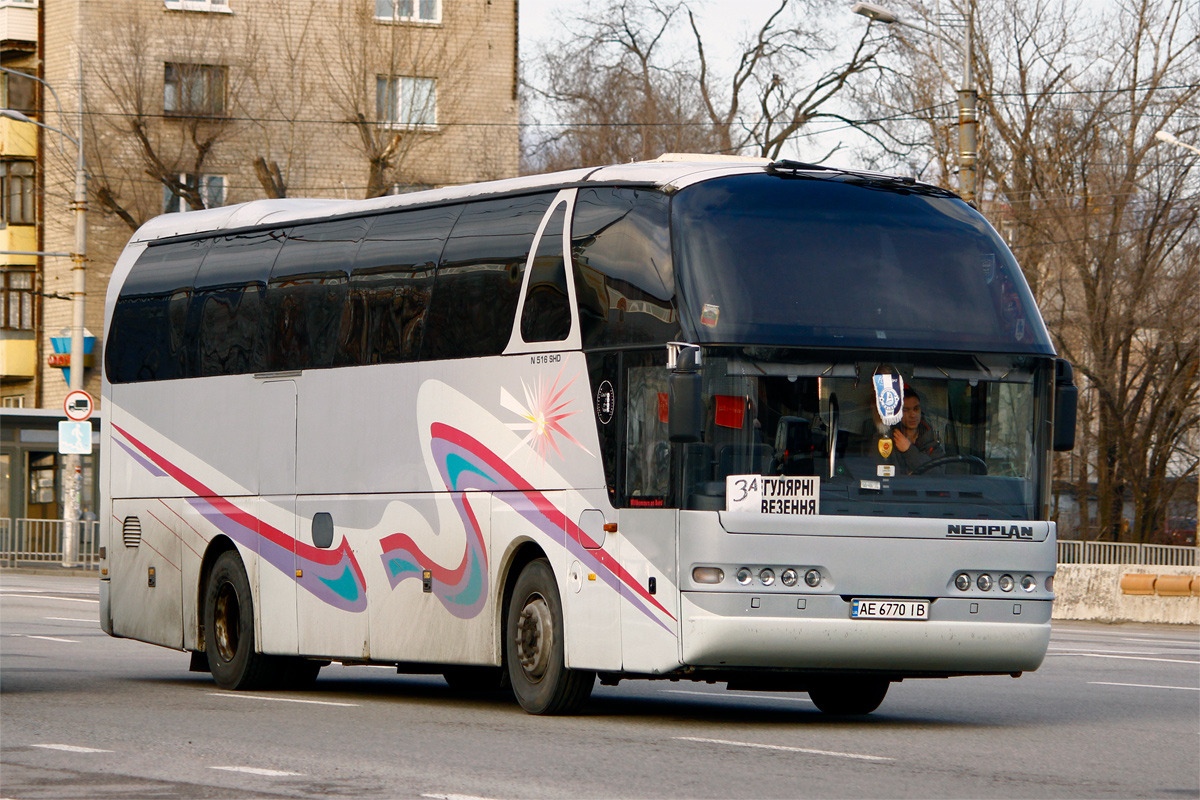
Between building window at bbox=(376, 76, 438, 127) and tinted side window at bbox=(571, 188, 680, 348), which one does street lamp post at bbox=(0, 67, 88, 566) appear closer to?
building window at bbox=(376, 76, 438, 127)

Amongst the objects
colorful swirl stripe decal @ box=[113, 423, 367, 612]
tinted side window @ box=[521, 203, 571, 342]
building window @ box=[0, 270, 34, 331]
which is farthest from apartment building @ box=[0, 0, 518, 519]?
tinted side window @ box=[521, 203, 571, 342]

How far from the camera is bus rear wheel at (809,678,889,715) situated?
13734 mm

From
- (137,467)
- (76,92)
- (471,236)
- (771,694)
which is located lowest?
(771,694)

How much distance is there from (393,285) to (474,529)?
81.0 inches

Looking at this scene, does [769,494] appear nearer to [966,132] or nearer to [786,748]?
[786,748]

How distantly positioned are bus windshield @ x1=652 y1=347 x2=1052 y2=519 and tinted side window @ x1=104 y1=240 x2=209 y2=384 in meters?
6.21

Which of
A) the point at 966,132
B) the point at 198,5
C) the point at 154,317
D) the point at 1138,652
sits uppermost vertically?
the point at 198,5

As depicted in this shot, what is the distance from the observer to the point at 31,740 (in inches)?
451

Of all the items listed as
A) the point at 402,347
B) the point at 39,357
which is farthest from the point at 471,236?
the point at 39,357

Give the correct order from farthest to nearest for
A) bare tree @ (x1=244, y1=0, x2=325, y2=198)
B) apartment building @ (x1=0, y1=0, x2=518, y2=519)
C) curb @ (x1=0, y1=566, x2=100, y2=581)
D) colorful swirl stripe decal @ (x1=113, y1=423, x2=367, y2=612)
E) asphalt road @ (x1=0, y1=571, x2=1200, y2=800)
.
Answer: bare tree @ (x1=244, y1=0, x2=325, y2=198) < apartment building @ (x1=0, y1=0, x2=518, y2=519) < curb @ (x1=0, y1=566, x2=100, y2=581) < colorful swirl stripe decal @ (x1=113, y1=423, x2=367, y2=612) < asphalt road @ (x1=0, y1=571, x2=1200, y2=800)

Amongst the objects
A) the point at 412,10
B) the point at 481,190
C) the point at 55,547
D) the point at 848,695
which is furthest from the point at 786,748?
the point at 412,10

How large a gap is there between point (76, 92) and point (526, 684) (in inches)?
1505

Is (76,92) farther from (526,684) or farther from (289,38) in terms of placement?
(526,684)

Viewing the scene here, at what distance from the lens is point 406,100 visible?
5072 cm
